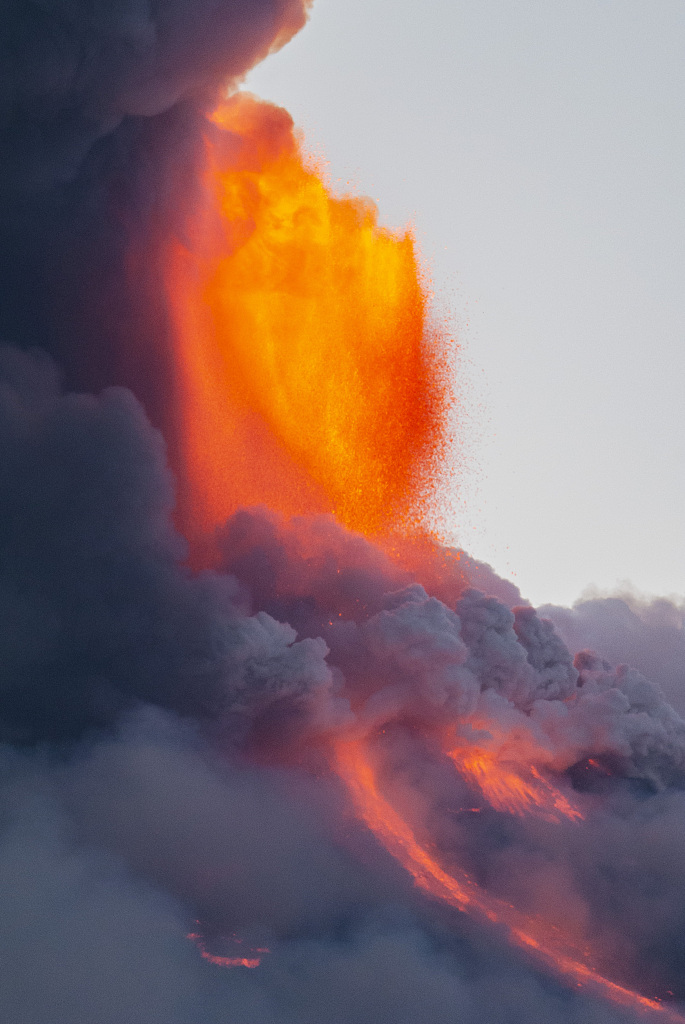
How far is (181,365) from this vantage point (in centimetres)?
5103

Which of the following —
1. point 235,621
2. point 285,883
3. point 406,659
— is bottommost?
point 285,883

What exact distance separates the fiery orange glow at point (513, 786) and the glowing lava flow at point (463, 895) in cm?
678

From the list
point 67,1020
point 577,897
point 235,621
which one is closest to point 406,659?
point 235,621

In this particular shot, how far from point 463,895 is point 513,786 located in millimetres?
11342

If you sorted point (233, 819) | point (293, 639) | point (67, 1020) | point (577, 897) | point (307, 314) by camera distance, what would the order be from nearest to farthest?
point (67, 1020) → point (293, 639) → point (233, 819) → point (307, 314) → point (577, 897)

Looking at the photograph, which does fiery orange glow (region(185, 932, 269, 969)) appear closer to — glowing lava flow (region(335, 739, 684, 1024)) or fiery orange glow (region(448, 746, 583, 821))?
glowing lava flow (region(335, 739, 684, 1024))

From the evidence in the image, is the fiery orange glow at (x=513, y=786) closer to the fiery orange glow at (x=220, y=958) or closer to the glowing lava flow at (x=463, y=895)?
the glowing lava flow at (x=463, y=895)

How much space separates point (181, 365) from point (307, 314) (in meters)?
10.9

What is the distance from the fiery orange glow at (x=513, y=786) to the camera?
220 ft

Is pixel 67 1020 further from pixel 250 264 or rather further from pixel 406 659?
pixel 250 264

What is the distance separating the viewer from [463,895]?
206ft

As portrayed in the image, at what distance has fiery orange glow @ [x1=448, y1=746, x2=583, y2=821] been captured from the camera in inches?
2640

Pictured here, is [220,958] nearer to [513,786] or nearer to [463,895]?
[463,895]

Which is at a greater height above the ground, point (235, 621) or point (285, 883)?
point (235, 621)
